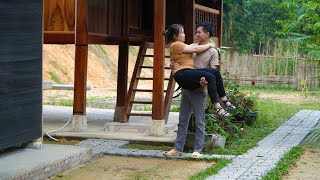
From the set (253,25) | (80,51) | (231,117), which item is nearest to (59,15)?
(80,51)

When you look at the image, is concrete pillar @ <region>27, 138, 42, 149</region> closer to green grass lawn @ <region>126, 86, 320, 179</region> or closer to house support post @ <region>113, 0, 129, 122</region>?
green grass lawn @ <region>126, 86, 320, 179</region>

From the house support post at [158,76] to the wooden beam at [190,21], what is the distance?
1.98 metres

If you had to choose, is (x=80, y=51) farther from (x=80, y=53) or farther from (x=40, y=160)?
(x=40, y=160)

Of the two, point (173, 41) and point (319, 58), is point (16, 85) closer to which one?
point (173, 41)

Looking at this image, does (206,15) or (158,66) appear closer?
(158,66)

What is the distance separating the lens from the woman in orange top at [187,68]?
9375 millimetres

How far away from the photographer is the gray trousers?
9969mm

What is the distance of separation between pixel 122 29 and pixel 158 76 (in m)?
2.47

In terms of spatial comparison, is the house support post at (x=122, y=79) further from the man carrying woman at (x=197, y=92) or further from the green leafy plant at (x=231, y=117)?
the man carrying woman at (x=197, y=92)

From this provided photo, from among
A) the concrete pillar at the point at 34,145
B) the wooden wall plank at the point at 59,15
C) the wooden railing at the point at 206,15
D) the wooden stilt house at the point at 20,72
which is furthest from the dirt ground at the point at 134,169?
the wooden railing at the point at 206,15

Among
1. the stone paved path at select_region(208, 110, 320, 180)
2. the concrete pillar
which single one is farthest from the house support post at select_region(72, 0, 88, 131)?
the stone paved path at select_region(208, 110, 320, 180)

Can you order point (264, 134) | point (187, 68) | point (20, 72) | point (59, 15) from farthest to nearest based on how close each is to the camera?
point (264, 134)
point (59, 15)
point (187, 68)
point (20, 72)

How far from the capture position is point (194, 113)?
1009cm

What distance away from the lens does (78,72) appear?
12.1 metres
